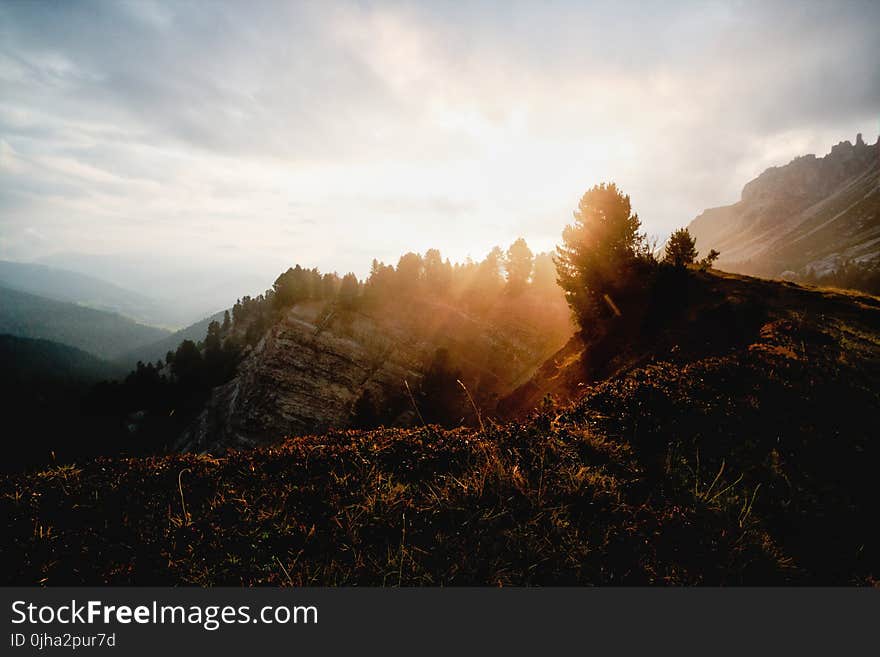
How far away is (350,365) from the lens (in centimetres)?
6794

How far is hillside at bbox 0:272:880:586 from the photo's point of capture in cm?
330

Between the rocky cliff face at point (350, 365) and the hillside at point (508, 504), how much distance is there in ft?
163

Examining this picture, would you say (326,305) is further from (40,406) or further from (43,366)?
(43,366)

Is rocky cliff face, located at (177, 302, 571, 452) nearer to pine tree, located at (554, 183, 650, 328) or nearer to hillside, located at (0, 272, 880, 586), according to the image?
pine tree, located at (554, 183, 650, 328)

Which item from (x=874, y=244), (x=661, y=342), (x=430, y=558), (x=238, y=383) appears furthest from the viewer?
(x=874, y=244)

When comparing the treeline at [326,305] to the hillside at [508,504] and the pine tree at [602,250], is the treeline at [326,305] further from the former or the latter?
the hillside at [508,504]

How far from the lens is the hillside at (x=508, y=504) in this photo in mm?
3299

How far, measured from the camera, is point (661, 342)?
1488 cm
